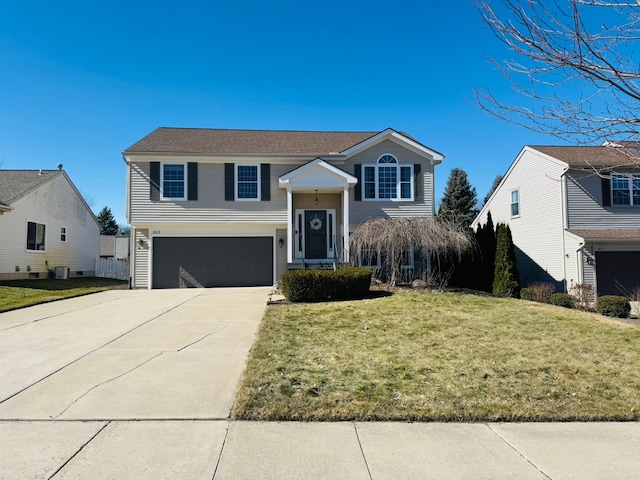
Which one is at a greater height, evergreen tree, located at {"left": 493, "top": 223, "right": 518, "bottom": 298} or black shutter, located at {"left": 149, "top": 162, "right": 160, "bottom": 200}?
black shutter, located at {"left": 149, "top": 162, "right": 160, "bottom": 200}

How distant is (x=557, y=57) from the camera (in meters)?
3.90

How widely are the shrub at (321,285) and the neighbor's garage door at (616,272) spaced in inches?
431

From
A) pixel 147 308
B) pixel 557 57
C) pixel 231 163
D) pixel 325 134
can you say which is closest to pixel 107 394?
pixel 557 57

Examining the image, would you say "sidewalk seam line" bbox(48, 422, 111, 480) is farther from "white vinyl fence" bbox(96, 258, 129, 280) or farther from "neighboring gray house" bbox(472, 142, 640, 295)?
"white vinyl fence" bbox(96, 258, 129, 280)

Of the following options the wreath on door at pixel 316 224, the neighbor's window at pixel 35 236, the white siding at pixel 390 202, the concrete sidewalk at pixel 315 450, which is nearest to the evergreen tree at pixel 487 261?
the white siding at pixel 390 202

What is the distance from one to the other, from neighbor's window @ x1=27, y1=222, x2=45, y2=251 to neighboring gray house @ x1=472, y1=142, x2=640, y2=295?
79.4 feet

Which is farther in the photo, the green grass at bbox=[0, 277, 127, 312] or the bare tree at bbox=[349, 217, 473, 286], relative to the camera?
the bare tree at bbox=[349, 217, 473, 286]

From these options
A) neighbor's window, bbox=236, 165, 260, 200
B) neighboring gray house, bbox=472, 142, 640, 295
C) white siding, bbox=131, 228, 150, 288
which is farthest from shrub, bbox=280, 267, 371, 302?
neighboring gray house, bbox=472, 142, 640, 295

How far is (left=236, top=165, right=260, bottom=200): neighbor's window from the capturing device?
1712cm

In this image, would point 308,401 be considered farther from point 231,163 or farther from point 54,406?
point 231,163

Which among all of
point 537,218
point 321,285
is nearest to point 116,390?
point 321,285

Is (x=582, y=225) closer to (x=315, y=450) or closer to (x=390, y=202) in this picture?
(x=390, y=202)

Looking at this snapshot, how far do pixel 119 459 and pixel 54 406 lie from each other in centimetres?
167

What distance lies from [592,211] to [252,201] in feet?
46.4
